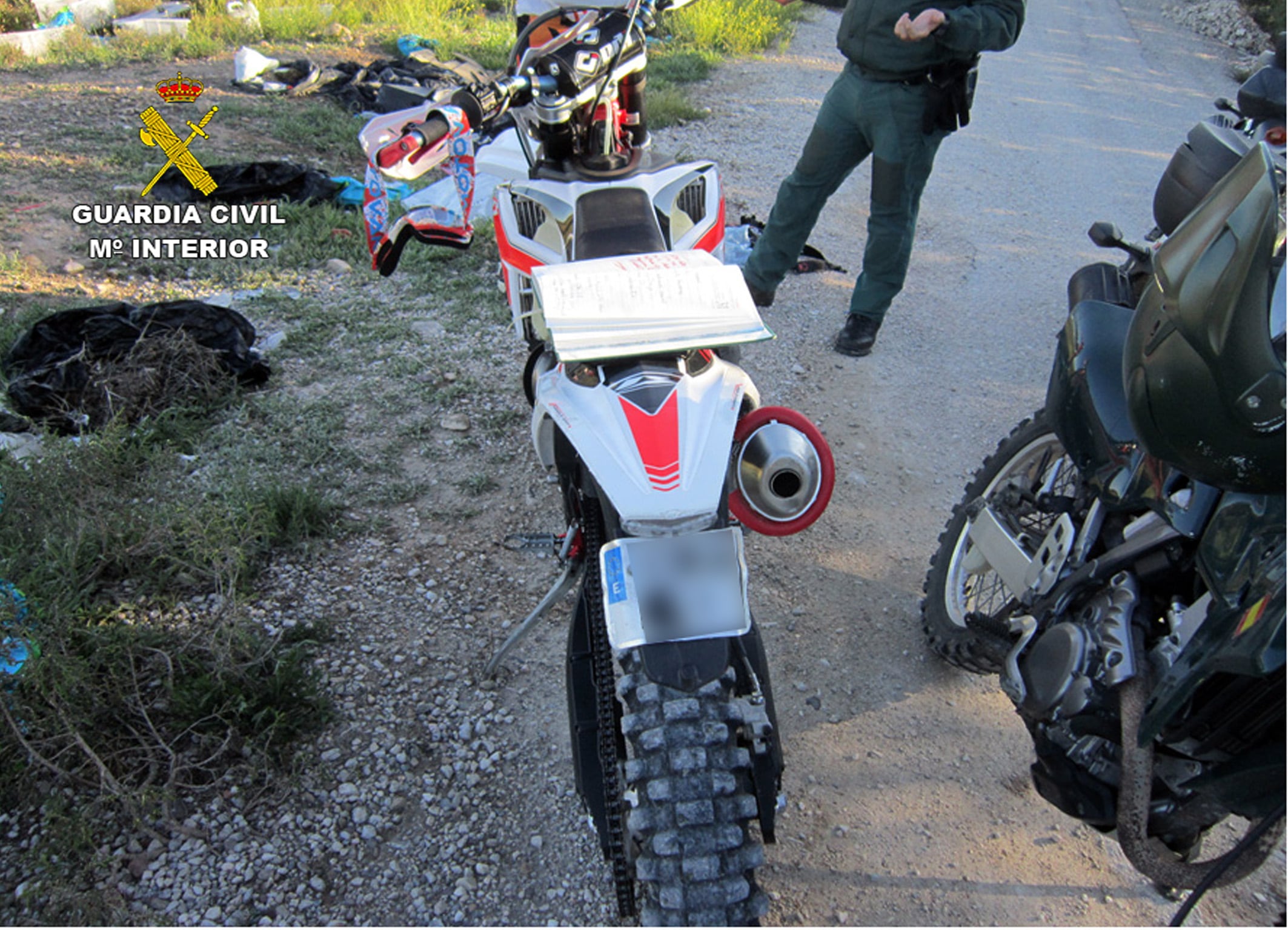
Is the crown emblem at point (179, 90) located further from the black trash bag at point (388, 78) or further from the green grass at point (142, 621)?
the green grass at point (142, 621)

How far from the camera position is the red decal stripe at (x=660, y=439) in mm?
1644

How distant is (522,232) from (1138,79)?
9531 millimetres

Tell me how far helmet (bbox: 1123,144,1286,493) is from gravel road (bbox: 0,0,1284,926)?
118 cm

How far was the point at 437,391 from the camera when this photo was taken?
12.6 ft

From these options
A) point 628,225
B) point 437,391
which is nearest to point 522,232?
point 628,225

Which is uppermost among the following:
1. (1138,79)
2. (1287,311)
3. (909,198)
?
(1287,311)

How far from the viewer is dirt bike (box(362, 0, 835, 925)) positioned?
4.87 feet

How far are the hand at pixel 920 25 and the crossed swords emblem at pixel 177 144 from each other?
4153 millimetres

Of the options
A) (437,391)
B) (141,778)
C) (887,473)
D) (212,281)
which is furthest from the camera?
(212,281)

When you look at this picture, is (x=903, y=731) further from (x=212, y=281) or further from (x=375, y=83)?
(x=375, y=83)

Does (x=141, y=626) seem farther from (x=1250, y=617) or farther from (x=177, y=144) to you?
(x=177, y=144)

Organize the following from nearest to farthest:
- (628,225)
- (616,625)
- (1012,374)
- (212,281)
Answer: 1. (616,625)
2. (628,225)
3. (1012,374)
4. (212,281)

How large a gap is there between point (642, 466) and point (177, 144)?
5974 millimetres

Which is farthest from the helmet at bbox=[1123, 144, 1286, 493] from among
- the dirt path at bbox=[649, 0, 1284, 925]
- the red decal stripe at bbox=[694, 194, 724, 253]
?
the red decal stripe at bbox=[694, 194, 724, 253]
